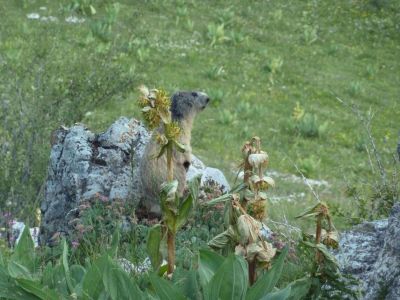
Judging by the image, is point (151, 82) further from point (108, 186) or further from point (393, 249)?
point (393, 249)

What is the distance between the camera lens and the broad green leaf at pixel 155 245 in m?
3.81

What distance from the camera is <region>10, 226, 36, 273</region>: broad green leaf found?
4340 millimetres

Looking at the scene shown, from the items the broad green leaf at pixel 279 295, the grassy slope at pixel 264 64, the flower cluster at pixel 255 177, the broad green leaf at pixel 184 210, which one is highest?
the flower cluster at pixel 255 177

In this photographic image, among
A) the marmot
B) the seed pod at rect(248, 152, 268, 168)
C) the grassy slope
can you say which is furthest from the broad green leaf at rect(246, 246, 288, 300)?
the grassy slope

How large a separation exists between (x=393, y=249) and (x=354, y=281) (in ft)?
0.78

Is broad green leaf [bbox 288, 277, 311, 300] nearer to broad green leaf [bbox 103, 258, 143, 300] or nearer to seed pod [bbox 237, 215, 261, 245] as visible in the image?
seed pod [bbox 237, 215, 261, 245]

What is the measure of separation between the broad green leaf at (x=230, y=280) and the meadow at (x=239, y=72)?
723cm

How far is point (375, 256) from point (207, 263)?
1.11 metres

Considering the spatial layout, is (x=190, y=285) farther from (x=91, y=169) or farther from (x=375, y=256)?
(x=91, y=169)

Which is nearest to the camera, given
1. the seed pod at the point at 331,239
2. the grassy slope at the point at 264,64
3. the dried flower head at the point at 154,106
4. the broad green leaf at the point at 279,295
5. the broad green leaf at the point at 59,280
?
the broad green leaf at the point at 279,295

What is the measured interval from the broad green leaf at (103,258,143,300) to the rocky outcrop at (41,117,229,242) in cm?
407

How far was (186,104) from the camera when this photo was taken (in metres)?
8.48

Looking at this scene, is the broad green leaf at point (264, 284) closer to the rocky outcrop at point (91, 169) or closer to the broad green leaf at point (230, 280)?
the broad green leaf at point (230, 280)

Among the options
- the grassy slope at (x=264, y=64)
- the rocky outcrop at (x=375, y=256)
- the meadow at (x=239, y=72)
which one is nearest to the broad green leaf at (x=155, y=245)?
the rocky outcrop at (x=375, y=256)
